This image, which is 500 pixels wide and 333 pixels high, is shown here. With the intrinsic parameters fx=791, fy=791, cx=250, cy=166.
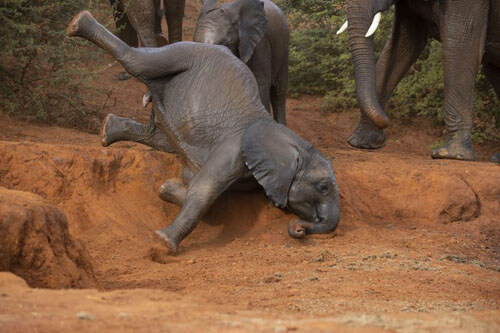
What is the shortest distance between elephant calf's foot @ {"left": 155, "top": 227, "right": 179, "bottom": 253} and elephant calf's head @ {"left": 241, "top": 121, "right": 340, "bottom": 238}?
77 cm

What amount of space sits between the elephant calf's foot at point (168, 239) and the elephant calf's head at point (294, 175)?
30.2 inches

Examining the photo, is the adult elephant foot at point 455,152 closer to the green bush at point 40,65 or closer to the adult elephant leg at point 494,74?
the adult elephant leg at point 494,74

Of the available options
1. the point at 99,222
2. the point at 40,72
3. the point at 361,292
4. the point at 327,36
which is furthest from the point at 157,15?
the point at 361,292

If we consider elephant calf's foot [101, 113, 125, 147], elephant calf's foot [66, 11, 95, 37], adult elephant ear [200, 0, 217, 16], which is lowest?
elephant calf's foot [101, 113, 125, 147]

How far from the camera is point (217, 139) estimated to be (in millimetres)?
6121

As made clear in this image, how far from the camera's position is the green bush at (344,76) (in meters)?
11.0

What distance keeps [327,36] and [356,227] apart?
7.28 m

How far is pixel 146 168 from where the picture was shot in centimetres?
658

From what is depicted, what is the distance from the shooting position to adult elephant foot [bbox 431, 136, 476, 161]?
830cm

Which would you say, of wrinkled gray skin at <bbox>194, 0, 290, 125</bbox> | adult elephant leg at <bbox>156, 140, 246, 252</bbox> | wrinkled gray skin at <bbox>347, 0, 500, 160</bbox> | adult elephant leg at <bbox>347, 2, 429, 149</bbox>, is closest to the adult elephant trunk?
wrinkled gray skin at <bbox>347, 0, 500, 160</bbox>

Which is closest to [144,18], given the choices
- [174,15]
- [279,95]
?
[279,95]

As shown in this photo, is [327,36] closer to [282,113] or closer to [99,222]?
[282,113]

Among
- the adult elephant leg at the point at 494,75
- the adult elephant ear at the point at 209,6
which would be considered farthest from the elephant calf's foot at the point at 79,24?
the adult elephant leg at the point at 494,75

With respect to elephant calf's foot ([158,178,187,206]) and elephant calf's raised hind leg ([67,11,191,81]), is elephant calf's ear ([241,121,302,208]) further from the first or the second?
elephant calf's raised hind leg ([67,11,191,81])
